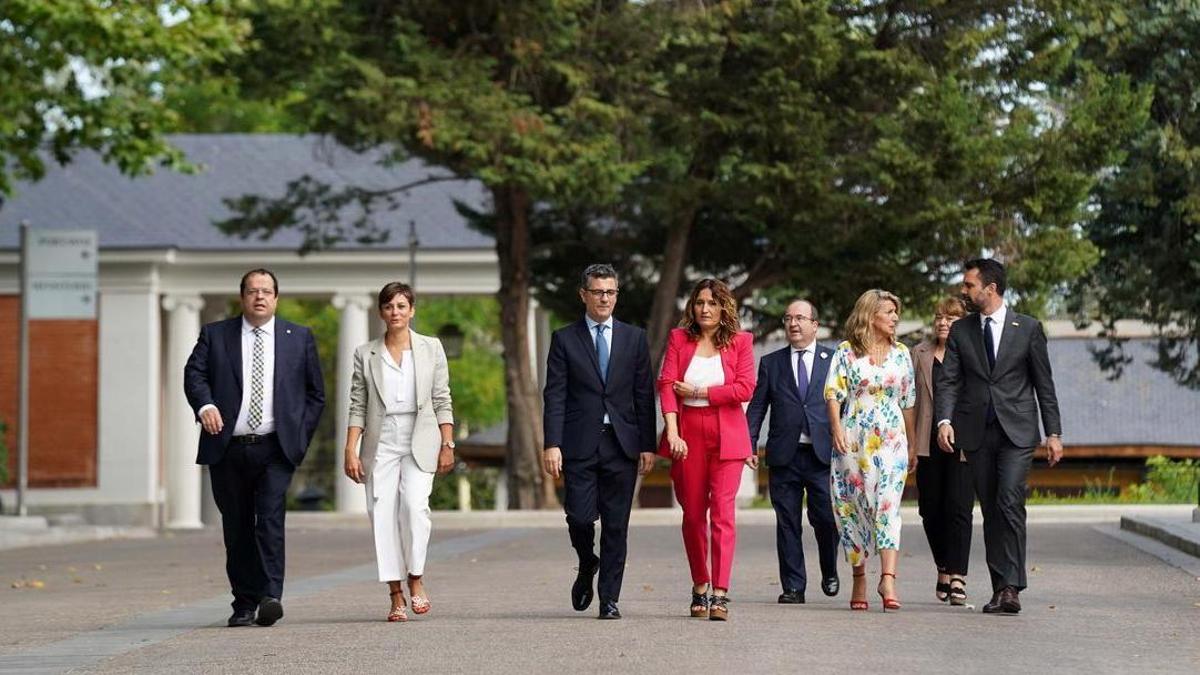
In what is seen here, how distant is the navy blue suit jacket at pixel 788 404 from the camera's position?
46.1 ft

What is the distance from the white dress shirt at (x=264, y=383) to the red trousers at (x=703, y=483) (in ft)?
7.24

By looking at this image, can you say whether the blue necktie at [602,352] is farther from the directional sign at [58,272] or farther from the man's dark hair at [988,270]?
the directional sign at [58,272]

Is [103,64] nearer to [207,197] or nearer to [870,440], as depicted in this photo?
[870,440]

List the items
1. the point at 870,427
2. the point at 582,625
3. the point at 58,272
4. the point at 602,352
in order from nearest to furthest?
the point at 582,625, the point at 602,352, the point at 870,427, the point at 58,272

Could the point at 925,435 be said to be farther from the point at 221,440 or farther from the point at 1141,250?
the point at 1141,250

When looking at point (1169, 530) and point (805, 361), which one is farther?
point (1169, 530)

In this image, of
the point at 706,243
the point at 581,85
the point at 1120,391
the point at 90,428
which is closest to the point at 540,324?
the point at 90,428

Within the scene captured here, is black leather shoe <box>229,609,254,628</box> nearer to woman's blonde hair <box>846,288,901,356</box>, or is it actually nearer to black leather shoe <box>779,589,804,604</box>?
black leather shoe <box>779,589,804,604</box>

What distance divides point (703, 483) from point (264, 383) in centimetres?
243

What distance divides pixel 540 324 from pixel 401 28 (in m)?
24.1

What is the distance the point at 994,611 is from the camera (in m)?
12.9

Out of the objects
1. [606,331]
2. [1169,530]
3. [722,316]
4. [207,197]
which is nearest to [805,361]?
[722,316]

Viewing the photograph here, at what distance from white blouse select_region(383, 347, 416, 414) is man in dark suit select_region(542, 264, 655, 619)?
2.63ft

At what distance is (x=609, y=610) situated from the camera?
12367 mm
